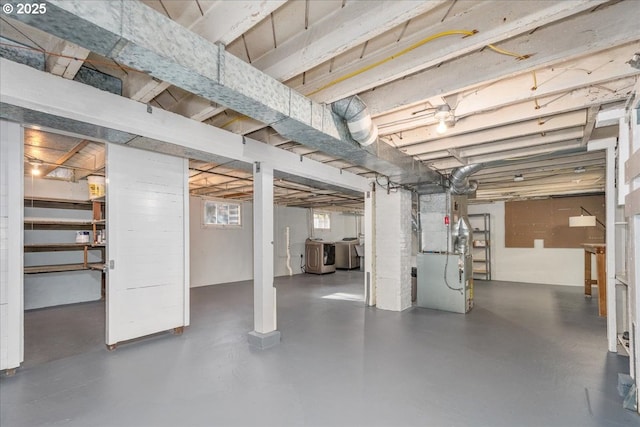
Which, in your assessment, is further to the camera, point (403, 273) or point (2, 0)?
point (403, 273)

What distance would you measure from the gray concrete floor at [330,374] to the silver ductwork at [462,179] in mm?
1932

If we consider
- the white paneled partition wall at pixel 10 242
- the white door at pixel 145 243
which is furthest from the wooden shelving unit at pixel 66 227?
the white paneled partition wall at pixel 10 242

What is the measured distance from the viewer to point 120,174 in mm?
3266

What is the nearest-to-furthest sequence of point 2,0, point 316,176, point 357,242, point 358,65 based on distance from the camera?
point 2,0, point 358,65, point 316,176, point 357,242

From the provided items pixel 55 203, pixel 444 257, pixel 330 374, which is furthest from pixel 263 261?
pixel 55 203

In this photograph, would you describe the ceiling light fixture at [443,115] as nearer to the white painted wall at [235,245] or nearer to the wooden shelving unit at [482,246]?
the white painted wall at [235,245]

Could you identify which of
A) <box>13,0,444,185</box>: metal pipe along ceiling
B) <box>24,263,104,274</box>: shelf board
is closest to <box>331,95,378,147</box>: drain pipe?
<box>13,0,444,185</box>: metal pipe along ceiling

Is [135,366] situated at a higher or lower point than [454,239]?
lower

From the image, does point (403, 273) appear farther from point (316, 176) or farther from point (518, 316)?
point (316, 176)

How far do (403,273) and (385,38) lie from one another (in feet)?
12.6

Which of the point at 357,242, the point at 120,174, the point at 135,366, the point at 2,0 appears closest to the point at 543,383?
the point at 135,366

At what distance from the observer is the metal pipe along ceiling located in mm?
1213

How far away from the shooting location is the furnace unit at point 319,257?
9.25m

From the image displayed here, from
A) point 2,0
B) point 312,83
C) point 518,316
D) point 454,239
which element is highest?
point 312,83
